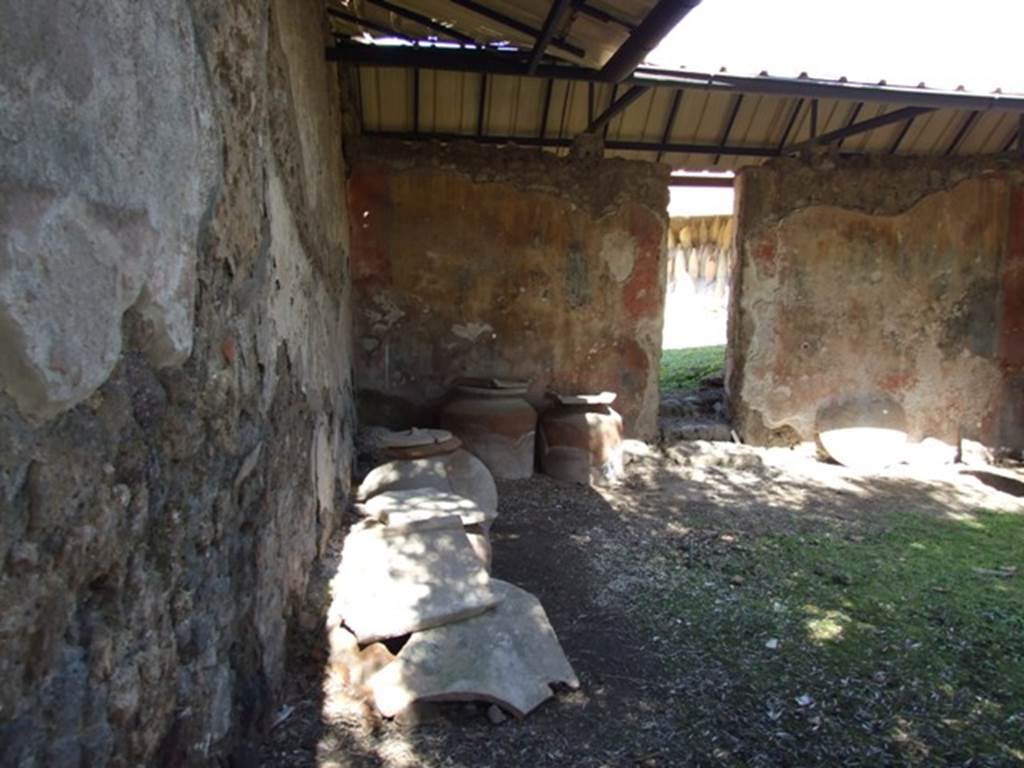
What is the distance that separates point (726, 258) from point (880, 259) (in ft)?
25.8

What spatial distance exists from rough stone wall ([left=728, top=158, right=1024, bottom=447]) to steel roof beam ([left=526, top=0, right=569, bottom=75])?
8.72 ft

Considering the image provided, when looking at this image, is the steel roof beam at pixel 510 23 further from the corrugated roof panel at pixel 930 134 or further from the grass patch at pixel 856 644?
the corrugated roof panel at pixel 930 134

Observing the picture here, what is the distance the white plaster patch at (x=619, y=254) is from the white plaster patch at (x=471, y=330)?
1.06 meters

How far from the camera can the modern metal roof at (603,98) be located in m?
3.72

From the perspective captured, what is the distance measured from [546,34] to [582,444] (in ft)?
8.86

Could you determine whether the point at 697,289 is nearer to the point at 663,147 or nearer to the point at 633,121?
the point at 663,147

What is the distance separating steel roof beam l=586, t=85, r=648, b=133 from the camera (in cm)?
458

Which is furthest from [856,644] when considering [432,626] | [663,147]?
[663,147]

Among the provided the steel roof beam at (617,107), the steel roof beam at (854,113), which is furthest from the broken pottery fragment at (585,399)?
the steel roof beam at (854,113)

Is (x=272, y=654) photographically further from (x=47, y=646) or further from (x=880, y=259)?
(x=880, y=259)

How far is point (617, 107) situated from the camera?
188 inches

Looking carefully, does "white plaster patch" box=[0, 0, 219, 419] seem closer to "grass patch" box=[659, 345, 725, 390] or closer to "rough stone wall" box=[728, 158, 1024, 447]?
"rough stone wall" box=[728, 158, 1024, 447]

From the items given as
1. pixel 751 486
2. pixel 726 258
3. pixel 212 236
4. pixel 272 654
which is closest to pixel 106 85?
pixel 212 236

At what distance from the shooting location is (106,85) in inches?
40.9
